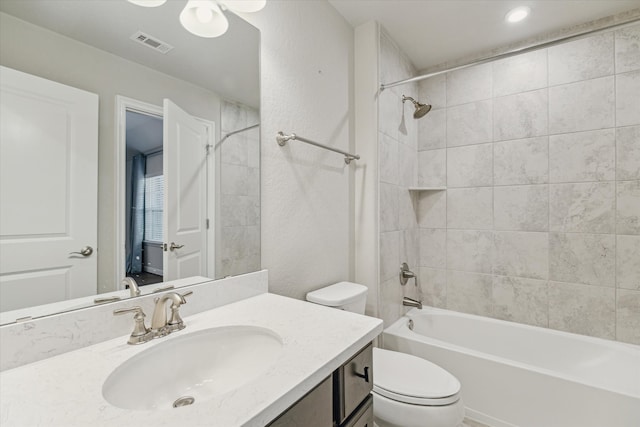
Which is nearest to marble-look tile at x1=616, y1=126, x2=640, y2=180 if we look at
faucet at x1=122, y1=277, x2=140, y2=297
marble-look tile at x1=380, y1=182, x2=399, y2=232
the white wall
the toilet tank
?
marble-look tile at x1=380, y1=182, x2=399, y2=232

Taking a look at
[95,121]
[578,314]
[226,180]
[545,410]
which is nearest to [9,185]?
[95,121]

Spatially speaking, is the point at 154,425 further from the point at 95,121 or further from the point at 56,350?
the point at 95,121

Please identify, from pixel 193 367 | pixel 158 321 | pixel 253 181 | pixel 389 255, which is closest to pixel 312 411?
pixel 193 367

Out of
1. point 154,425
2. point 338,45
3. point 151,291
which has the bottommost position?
point 154,425

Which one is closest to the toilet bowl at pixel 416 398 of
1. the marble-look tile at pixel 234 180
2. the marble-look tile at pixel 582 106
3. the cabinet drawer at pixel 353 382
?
the cabinet drawer at pixel 353 382

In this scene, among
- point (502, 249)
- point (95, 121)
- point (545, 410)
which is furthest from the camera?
point (502, 249)

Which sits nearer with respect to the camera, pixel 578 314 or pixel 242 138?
pixel 242 138

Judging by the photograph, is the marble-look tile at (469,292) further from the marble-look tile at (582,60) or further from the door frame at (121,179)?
the door frame at (121,179)

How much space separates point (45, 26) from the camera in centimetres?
72

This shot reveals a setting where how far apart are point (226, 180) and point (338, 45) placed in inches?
47.8

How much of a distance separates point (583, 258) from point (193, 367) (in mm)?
2374

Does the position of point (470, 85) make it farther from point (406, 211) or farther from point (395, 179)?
point (406, 211)

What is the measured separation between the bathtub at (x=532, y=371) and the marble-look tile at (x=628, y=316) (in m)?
0.06

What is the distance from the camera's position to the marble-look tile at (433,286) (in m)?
2.41
